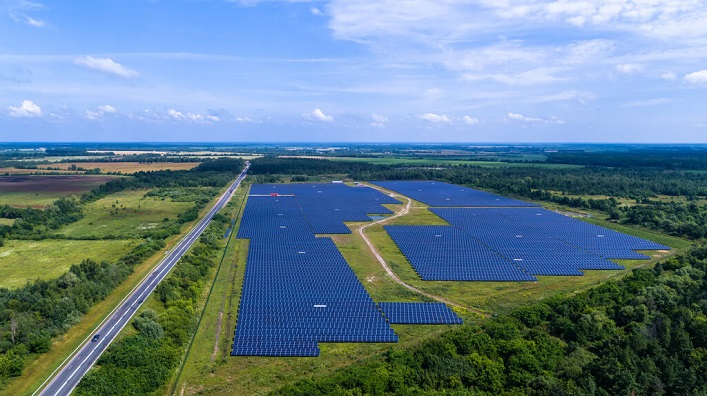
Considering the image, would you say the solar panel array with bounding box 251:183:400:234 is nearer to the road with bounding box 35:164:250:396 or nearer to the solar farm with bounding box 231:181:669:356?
the solar farm with bounding box 231:181:669:356

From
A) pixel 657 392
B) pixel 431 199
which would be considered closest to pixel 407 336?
pixel 657 392

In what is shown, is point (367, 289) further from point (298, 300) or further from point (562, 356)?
point (562, 356)

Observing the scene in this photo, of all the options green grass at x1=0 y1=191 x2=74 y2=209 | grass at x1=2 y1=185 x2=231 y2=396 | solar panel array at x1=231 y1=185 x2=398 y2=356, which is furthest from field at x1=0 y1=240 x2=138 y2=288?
green grass at x1=0 y1=191 x2=74 y2=209

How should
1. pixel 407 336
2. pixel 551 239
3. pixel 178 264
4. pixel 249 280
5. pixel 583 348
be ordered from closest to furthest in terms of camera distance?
pixel 583 348 → pixel 407 336 → pixel 249 280 → pixel 178 264 → pixel 551 239

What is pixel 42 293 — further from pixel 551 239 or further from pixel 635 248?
pixel 635 248

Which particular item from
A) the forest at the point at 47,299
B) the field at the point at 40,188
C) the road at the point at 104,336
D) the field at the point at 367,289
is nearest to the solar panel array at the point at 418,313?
the field at the point at 367,289

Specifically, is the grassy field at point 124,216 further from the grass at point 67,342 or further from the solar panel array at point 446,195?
the solar panel array at point 446,195
